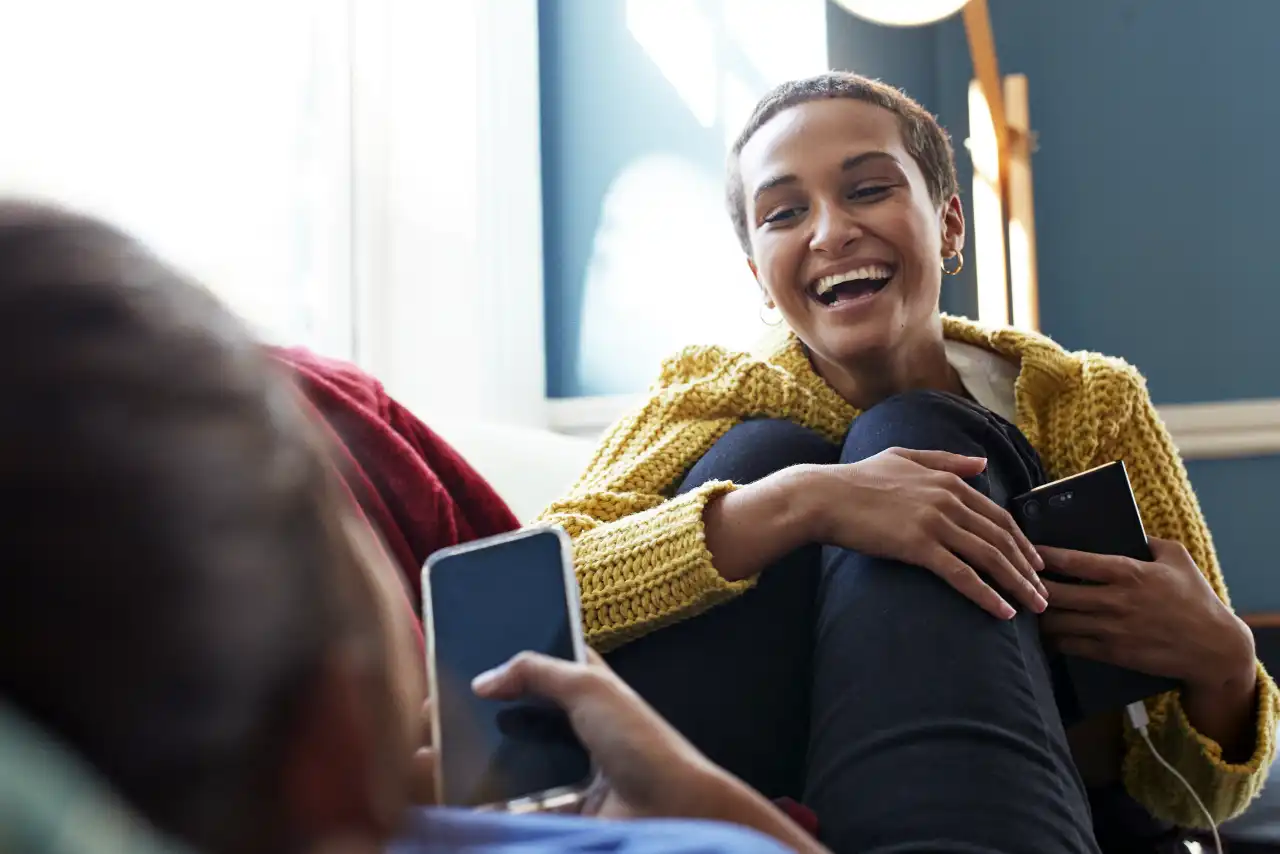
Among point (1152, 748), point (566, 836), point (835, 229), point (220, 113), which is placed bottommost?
point (1152, 748)

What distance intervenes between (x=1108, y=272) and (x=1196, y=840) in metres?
1.03

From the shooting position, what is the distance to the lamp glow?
96cm

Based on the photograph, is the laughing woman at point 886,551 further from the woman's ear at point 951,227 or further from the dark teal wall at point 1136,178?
the dark teal wall at point 1136,178

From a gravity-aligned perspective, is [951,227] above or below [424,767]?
above

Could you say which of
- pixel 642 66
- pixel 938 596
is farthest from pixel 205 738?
pixel 642 66

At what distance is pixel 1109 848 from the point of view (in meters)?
0.66

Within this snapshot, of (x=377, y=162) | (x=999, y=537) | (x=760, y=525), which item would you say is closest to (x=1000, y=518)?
(x=999, y=537)

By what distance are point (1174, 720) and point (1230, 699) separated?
0.12 ft

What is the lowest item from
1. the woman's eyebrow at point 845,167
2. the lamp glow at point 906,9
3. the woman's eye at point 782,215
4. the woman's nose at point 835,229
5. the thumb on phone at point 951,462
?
the thumb on phone at point 951,462

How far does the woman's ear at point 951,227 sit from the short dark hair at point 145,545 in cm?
81

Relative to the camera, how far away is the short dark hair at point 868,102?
30.8 inches

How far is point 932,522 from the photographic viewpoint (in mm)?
528

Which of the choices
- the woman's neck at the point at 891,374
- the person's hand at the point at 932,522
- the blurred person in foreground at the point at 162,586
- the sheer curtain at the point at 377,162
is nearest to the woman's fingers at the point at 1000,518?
the person's hand at the point at 932,522

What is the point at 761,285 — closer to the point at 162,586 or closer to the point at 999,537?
the point at 999,537
